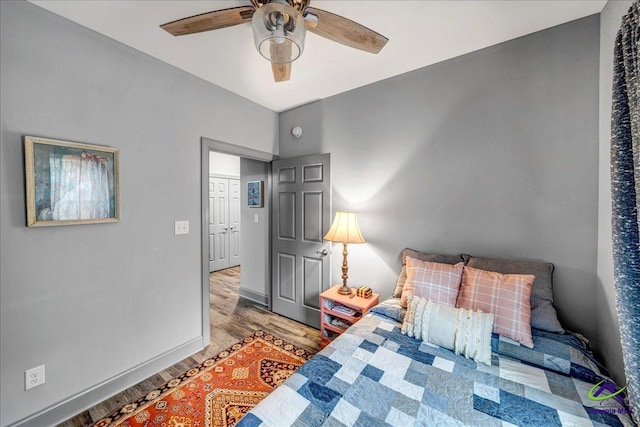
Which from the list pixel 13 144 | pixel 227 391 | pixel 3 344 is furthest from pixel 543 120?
pixel 3 344

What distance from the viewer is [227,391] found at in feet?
6.16

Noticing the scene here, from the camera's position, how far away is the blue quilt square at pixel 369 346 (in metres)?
1.38

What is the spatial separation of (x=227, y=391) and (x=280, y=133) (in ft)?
9.02

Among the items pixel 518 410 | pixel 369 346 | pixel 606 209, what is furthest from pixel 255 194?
pixel 606 209

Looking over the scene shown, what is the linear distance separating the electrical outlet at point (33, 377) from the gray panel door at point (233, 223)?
13.1ft

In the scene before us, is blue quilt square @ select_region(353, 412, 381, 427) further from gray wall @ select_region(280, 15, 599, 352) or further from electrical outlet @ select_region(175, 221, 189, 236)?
electrical outlet @ select_region(175, 221, 189, 236)

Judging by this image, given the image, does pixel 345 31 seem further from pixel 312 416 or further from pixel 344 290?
pixel 344 290

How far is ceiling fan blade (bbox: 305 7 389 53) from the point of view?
129 centimetres

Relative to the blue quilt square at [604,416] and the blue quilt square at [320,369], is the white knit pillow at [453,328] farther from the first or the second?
the blue quilt square at [320,369]

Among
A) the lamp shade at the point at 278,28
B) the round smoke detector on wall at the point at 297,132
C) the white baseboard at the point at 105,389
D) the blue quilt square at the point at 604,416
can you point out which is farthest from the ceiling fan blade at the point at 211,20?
the white baseboard at the point at 105,389

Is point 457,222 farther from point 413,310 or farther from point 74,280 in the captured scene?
point 74,280

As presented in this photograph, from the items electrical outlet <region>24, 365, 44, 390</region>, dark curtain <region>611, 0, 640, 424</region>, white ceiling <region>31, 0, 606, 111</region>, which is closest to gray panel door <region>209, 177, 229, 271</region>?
white ceiling <region>31, 0, 606, 111</region>

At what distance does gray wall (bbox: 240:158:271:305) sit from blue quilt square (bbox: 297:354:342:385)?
2.13 meters

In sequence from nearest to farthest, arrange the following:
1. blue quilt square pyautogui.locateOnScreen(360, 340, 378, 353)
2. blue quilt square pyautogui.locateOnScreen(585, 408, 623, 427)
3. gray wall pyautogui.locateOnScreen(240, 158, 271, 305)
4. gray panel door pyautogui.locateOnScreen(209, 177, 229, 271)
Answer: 1. blue quilt square pyautogui.locateOnScreen(585, 408, 623, 427)
2. blue quilt square pyautogui.locateOnScreen(360, 340, 378, 353)
3. gray wall pyautogui.locateOnScreen(240, 158, 271, 305)
4. gray panel door pyautogui.locateOnScreen(209, 177, 229, 271)
